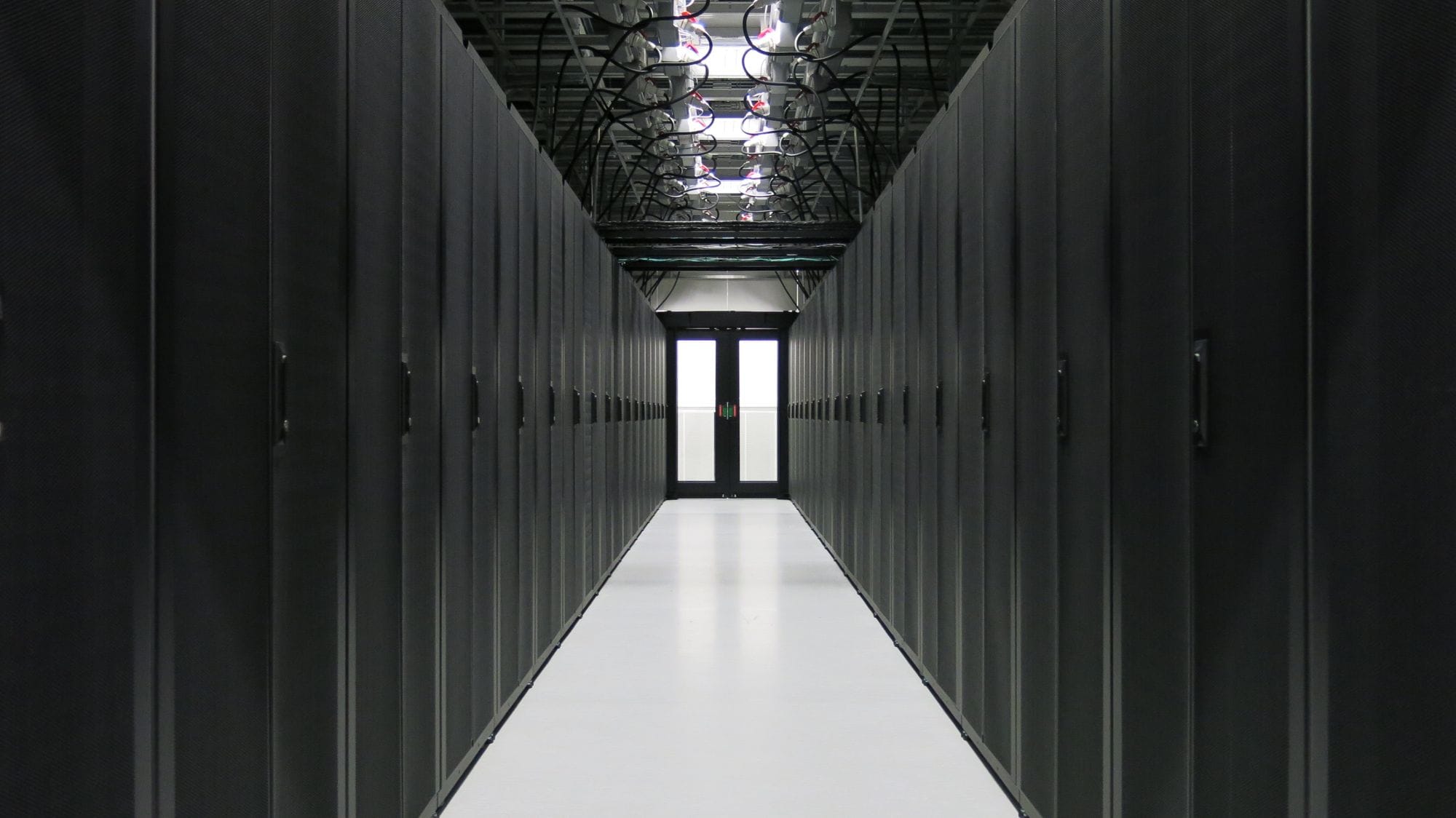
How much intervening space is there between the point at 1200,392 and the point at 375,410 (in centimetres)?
167

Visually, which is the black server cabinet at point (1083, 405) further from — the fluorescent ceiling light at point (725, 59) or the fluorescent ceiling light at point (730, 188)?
the fluorescent ceiling light at point (730, 188)

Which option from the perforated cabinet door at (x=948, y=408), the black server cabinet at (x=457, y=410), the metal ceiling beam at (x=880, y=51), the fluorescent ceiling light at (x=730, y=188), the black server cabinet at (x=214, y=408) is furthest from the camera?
the fluorescent ceiling light at (x=730, y=188)

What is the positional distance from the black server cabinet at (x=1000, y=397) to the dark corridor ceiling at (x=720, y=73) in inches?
62.7

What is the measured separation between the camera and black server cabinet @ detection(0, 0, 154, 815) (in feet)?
3.39

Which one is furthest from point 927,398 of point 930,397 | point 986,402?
point 986,402

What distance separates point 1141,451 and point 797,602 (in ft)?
14.0

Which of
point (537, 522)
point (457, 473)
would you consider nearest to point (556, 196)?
point (537, 522)

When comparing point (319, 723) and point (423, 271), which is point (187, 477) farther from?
point (423, 271)

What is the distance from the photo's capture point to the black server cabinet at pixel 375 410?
200 centimetres

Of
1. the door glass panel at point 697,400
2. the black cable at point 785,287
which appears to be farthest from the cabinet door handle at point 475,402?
the door glass panel at point 697,400

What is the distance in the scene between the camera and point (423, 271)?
2.50 meters

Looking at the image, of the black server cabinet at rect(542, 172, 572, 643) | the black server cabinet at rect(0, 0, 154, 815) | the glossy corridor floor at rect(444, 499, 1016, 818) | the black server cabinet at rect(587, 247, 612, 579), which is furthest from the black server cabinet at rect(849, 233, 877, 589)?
the black server cabinet at rect(0, 0, 154, 815)

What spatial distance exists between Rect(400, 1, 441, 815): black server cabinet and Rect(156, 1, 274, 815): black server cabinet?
2.50ft

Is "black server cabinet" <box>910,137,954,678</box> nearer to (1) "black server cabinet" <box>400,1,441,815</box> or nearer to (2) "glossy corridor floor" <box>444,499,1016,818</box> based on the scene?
(2) "glossy corridor floor" <box>444,499,1016,818</box>
